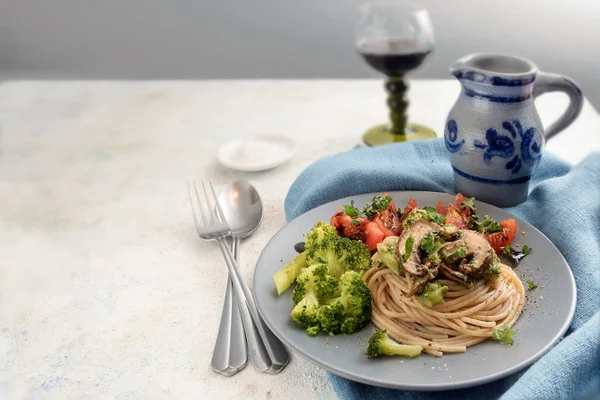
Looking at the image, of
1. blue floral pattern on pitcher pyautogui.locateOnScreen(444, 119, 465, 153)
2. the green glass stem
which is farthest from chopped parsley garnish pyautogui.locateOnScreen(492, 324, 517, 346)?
the green glass stem

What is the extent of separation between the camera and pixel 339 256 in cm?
167

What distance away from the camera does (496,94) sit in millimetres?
1876

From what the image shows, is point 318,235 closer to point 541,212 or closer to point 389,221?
point 389,221

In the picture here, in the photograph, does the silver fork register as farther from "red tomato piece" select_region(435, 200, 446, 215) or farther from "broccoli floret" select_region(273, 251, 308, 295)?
"red tomato piece" select_region(435, 200, 446, 215)

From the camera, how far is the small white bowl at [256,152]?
2.50 metres

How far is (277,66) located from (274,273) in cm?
332

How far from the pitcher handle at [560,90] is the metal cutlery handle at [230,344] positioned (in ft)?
3.80

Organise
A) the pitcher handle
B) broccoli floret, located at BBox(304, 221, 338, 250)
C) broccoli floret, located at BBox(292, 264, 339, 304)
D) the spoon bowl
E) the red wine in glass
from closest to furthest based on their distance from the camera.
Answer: broccoli floret, located at BBox(292, 264, 339, 304), broccoli floret, located at BBox(304, 221, 338, 250), the pitcher handle, the spoon bowl, the red wine in glass

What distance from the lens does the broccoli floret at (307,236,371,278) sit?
1.67 m

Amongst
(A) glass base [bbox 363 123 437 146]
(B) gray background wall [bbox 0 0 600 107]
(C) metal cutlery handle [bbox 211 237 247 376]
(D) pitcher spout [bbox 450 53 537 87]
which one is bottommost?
(B) gray background wall [bbox 0 0 600 107]

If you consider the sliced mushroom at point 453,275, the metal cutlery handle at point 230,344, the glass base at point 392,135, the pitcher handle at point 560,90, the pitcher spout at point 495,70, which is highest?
the pitcher spout at point 495,70

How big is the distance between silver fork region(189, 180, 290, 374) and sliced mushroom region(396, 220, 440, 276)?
38 cm

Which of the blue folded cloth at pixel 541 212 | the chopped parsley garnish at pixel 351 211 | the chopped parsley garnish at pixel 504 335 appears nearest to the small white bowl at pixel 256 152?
the blue folded cloth at pixel 541 212

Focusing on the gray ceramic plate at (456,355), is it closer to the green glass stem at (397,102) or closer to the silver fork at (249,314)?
the silver fork at (249,314)
